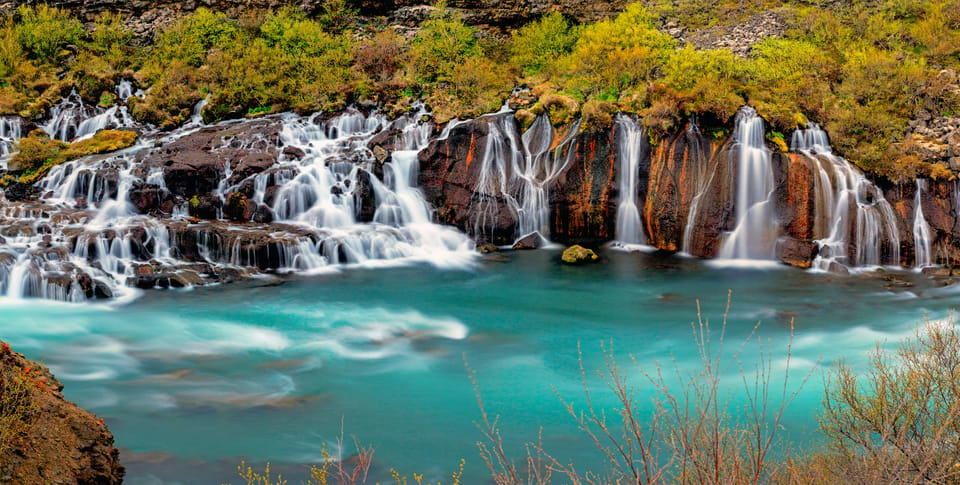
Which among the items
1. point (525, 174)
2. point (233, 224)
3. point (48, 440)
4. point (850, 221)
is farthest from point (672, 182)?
point (48, 440)

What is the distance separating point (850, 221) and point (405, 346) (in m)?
11.3

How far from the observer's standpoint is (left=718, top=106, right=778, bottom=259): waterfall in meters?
16.3

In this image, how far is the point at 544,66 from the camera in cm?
2412

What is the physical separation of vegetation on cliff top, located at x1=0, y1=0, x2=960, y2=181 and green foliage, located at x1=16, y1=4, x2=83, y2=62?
2.5 inches

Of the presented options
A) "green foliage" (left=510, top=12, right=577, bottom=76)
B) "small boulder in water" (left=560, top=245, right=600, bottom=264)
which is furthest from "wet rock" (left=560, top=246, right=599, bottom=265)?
"green foliage" (left=510, top=12, right=577, bottom=76)

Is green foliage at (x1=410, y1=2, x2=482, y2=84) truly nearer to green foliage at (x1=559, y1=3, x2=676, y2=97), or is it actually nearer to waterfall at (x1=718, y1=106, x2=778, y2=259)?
green foliage at (x1=559, y1=3, x2=676, y2=97)

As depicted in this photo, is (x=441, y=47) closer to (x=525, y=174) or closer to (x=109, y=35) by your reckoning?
(x=525, y=174)

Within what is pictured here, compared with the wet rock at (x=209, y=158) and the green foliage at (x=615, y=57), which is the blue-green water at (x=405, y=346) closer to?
the wet rock at (x=209, y=158)

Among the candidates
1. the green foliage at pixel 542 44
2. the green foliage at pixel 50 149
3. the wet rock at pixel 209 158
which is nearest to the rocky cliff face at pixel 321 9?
the green foliage at pixel 542 44

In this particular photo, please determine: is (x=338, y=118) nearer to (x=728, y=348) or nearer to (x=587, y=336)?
(x=587, y=336)

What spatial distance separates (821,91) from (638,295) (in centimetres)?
961

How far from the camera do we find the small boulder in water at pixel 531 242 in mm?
18172

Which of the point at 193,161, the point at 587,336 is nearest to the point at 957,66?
the point at 587,336

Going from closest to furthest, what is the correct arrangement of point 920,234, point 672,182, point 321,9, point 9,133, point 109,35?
1. point 920,234
2. point 672,182
3. point 9,133
4. point 109,35
5. point 321,9
